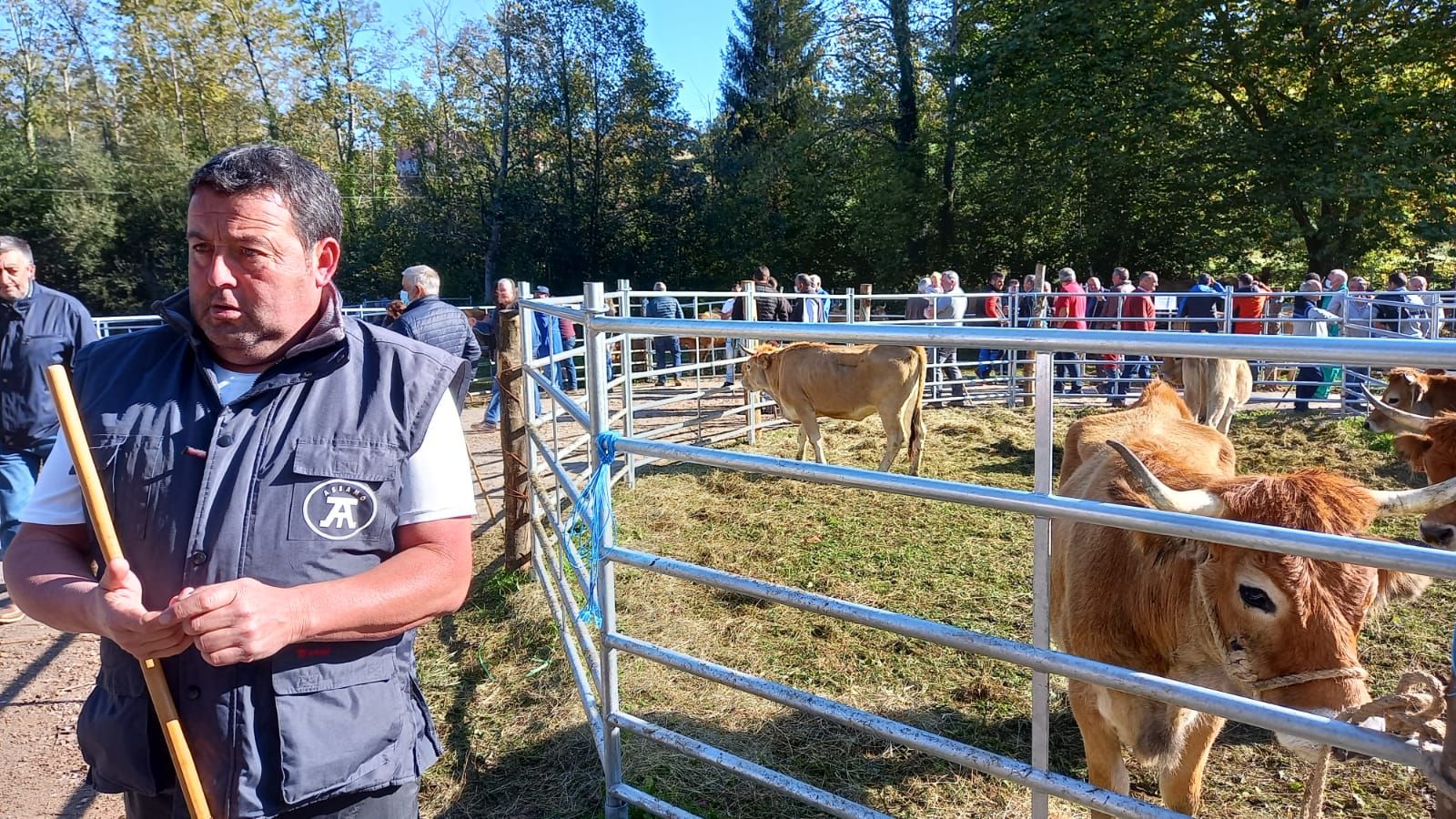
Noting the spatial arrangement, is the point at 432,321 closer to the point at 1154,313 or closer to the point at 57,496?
the point at 57,496

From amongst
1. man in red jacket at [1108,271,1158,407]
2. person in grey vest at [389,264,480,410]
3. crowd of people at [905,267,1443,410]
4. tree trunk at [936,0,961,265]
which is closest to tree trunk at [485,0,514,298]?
tree trunk at [936,0,961,265]

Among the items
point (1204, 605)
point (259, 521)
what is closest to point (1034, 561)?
point (1204, 605)

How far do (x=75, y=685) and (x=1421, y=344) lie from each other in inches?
215

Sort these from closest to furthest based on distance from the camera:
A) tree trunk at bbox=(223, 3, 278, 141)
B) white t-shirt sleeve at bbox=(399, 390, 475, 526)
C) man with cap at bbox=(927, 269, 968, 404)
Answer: white t-shirt sleeve at bbox=(399, 390, 475, 526), man with cap at bbox=(927, 269, 968, 404), tree trunk at bbox=(223, 3, 278, 141)

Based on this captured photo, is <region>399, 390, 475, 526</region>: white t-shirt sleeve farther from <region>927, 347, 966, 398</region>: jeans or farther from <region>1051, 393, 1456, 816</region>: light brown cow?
<region>927, 347, 966, 398</region>: jeans

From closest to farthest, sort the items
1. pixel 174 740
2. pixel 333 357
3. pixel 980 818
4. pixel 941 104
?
pixel 174 740
pixel 333 357
pixel 980 818
pixel 941 104

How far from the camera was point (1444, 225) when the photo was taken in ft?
53.7

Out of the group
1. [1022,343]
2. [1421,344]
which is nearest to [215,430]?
[1022,343]

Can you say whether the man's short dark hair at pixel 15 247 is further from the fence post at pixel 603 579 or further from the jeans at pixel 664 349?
the jeans at pixel 664 349

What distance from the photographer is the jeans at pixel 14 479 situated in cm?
443

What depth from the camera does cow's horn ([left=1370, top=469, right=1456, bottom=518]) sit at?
1.59 meters

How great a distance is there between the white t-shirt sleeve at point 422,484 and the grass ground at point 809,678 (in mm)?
1938

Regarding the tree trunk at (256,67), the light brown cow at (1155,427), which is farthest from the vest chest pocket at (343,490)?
the tree trunk at (256,67)

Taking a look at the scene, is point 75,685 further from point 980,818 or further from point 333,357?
point 980,818
